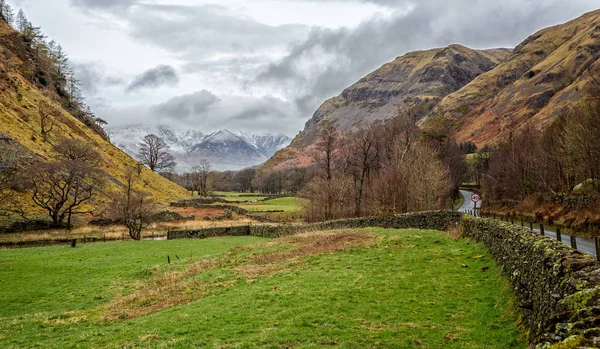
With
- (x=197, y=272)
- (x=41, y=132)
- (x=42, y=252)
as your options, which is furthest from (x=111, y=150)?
(x=197, y=272)

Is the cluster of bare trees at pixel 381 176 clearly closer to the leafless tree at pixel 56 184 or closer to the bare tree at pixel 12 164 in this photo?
the leafless tree at pixel 56 184

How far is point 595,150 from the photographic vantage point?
125ft

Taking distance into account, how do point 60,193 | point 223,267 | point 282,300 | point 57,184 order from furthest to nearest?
point 60,193 < point 57,184 < point 223,267 < point 282,300

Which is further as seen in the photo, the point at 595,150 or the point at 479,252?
the point at 595,150

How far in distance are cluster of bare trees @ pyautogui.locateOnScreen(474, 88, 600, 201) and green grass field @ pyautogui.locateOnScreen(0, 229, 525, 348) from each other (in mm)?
22474

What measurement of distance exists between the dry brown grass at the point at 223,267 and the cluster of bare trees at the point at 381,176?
66.3ft

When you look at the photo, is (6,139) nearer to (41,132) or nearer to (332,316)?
(41,132)

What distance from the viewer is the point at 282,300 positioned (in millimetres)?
17531

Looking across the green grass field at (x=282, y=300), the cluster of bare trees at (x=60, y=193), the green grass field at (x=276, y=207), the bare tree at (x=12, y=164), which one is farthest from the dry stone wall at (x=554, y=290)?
the green grass field at (x=276, y=207)

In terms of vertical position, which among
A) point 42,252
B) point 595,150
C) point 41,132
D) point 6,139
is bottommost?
point 42,252

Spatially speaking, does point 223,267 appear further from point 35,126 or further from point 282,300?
point 35,126

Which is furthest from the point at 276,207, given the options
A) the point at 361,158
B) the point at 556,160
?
the point at 556,160

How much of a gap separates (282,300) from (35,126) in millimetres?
85070

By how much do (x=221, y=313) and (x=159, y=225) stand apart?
57.7m
